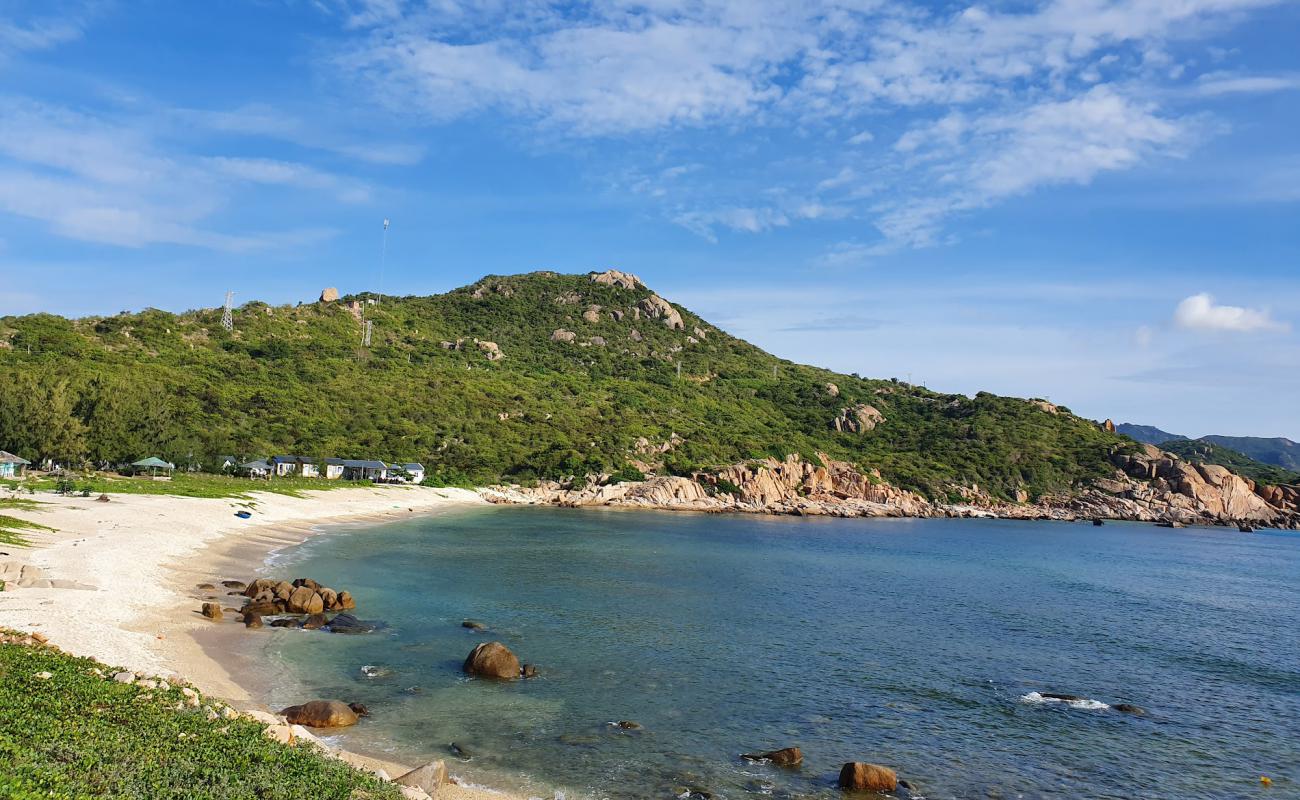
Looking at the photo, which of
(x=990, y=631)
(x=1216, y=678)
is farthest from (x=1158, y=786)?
(x=990, y=631)

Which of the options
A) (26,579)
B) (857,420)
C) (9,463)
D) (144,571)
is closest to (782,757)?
(26,579)

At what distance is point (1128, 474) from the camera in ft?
501

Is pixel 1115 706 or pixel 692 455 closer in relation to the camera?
pixel 1115 706

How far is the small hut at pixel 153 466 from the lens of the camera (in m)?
78.1

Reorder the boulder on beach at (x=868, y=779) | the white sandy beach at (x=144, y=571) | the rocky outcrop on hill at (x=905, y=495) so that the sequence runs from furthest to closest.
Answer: the rocky outcrop on hill at (x=905, y=495), the white sandy beach at (x=144, y=571), the boulder on beach at (x=868, y=779)

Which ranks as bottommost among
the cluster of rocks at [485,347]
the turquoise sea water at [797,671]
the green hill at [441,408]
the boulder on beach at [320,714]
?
the turquoise sea water at [797,671]

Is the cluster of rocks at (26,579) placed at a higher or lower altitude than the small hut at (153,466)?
lower

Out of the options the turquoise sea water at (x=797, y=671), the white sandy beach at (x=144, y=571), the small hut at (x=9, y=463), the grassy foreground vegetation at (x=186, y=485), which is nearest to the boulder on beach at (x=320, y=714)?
the turquoise sea water at (x=797, y=671)

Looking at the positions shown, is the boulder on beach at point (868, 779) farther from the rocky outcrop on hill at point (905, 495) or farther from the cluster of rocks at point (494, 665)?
the rocky outcrop on hill at point (905, 495)

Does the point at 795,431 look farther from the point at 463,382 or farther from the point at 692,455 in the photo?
the point at 463,382

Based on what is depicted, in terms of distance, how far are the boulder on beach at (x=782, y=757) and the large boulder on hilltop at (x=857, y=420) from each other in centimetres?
15582

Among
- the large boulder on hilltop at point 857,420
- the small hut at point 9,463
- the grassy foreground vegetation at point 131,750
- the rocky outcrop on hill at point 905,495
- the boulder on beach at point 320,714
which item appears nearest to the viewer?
the grassy foreground vegetation at point 131,750

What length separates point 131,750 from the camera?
40.4 ft

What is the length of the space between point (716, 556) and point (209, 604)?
4289 centimetres
